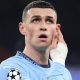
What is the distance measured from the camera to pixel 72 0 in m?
6.96

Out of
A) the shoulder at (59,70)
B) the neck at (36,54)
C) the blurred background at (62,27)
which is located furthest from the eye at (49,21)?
the blurred background at (62,27)

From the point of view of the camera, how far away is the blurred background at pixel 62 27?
6652 millimetres

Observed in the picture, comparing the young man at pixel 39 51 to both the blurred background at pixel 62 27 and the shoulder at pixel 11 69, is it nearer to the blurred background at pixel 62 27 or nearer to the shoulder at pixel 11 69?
the shoulder at pixel 11 69

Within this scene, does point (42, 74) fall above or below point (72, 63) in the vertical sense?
above

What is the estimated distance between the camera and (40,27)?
250cm

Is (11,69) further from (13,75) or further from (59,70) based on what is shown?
(59,70)

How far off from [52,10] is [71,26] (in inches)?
169

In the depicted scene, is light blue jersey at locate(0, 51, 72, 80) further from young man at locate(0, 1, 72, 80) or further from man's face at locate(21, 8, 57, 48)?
man's face at locate(21, 8, 57, 48)

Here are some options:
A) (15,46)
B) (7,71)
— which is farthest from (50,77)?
(15,46)

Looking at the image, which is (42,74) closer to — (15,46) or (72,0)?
(15,46)

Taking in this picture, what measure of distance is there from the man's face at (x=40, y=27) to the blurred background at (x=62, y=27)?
391 cm

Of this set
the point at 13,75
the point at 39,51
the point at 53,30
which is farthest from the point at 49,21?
the point at 13,75

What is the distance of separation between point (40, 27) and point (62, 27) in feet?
14.4

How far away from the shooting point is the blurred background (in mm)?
6652
